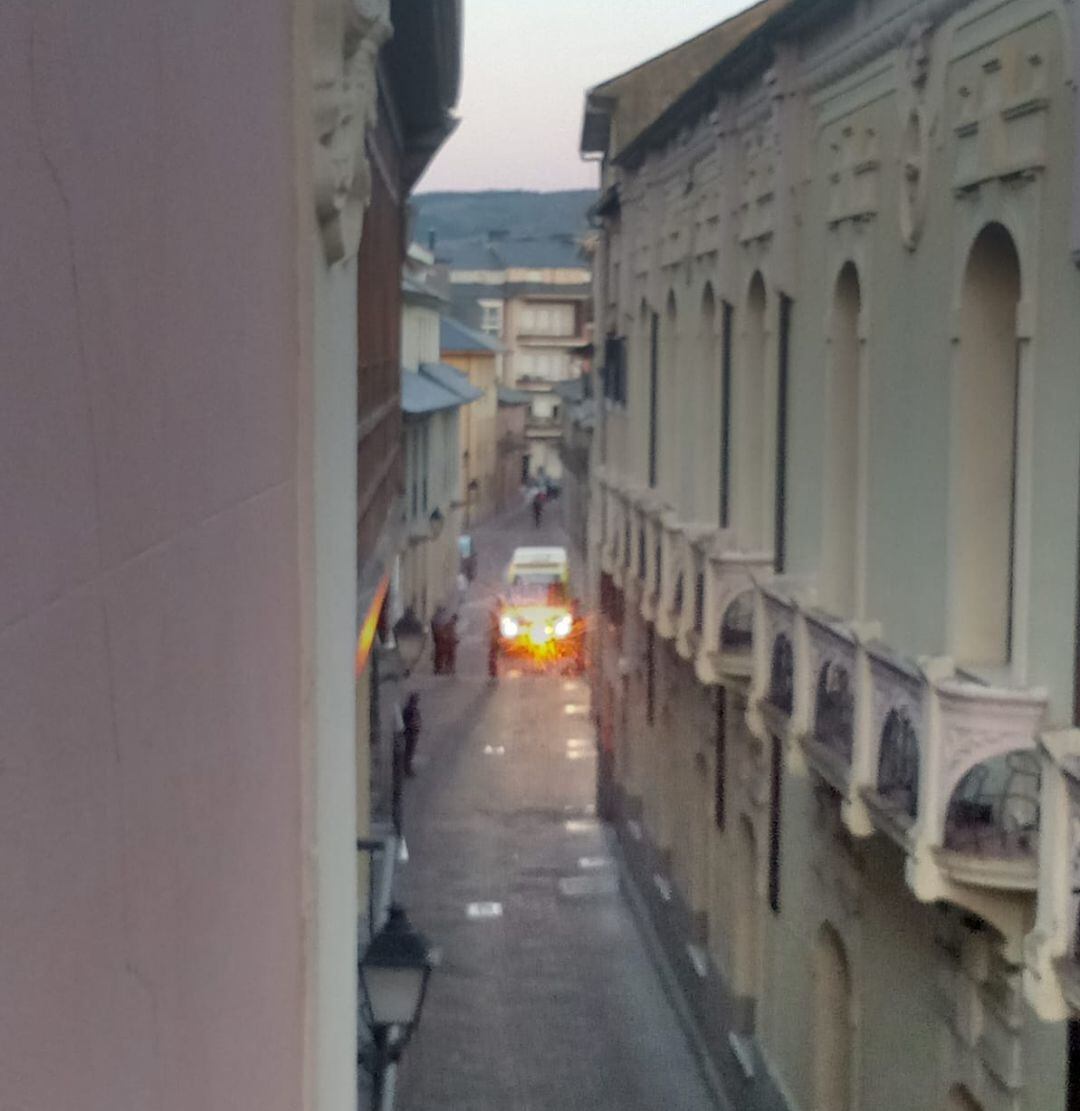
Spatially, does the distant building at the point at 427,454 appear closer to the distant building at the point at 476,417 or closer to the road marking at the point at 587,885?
the distant building at the point at 476,417

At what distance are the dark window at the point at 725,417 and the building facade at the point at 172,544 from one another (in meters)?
13.1

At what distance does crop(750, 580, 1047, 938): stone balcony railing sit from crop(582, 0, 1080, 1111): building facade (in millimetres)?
17

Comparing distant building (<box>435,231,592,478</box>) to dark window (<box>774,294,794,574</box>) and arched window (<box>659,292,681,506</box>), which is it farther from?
dark window (<box>774,294,794,574</box>)

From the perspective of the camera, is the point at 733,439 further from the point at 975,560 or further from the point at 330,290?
the point at 330,290

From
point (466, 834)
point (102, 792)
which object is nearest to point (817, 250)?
point (102, 792)

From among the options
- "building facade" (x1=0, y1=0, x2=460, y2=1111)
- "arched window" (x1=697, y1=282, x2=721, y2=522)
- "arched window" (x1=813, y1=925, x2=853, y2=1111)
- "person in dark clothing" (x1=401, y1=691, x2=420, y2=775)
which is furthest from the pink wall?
"person in dark clothing" (x1=401, y1=691, x2=420, y2=775)

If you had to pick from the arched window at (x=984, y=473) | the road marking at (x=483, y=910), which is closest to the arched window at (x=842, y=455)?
the arched window at (x=984, y=473)

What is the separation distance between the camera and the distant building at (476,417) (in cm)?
7781

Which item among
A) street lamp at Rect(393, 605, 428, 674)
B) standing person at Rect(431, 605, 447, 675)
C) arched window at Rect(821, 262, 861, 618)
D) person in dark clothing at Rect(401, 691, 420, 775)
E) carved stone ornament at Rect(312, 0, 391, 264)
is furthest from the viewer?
standing person at Rect(431, 605, 447, 675)

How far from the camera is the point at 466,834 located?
1129 inches

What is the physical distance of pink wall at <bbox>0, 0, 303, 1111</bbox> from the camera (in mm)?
2293

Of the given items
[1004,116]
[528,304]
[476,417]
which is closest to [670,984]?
[1004,116]

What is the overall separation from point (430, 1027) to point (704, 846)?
304cm

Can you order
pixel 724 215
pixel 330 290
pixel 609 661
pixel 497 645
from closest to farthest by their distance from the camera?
1. pixel 330 290
2. pixel 724 215
3. pixel 609 661
4. pixel 497 645
